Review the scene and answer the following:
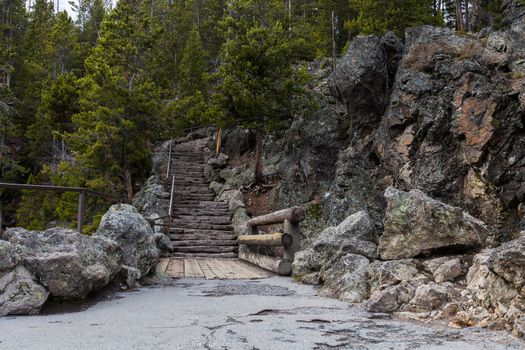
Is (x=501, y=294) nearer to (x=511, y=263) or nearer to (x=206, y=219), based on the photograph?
(x=511, y=263)

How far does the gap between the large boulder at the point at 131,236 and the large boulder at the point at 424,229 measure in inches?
169

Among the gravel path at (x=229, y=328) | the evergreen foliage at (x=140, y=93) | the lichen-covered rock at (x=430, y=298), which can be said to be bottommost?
the gravel path at (x=229, y=328)

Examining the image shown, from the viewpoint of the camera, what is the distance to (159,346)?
3482 mm

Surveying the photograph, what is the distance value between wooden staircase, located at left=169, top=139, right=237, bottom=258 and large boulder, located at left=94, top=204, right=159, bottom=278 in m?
6.25

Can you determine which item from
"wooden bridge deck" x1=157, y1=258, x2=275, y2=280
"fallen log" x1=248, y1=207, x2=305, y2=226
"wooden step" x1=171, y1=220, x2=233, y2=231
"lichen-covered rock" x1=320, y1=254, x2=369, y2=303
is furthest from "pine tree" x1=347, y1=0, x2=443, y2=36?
"lichen-covered rock" x1=320, y1=254, x2=369, y2=303

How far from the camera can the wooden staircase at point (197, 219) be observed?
14.6 m

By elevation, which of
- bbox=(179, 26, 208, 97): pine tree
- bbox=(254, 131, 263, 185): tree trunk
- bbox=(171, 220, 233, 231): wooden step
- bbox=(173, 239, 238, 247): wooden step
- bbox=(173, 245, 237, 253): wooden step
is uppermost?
bbox=(179, 26, 208, 97): pine tree

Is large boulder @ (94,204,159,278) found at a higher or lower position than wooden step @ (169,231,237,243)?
higher

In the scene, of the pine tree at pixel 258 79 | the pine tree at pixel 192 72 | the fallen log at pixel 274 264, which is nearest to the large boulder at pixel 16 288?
the fallen log at pixel 274 264

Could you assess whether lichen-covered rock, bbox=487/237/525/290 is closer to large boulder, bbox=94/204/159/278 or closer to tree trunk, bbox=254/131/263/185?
large boulder, bbox=94/204/159/278

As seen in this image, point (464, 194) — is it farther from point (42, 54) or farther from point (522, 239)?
point (42, 54)

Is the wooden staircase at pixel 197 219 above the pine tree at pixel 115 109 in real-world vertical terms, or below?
below

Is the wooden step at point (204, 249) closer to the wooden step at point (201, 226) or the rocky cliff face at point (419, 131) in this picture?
the wooden step at point (201, 226)

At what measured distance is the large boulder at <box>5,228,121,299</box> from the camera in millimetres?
4996
